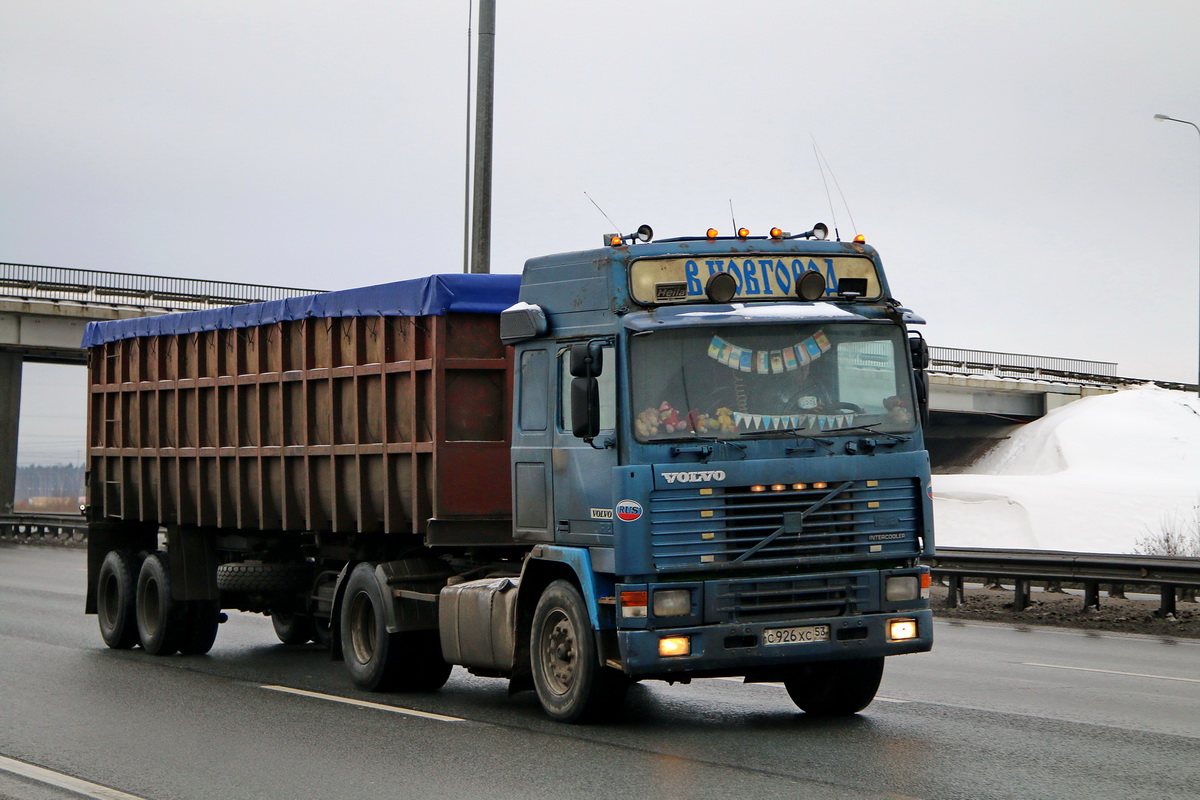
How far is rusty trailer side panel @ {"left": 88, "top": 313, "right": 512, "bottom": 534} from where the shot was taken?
1115cm

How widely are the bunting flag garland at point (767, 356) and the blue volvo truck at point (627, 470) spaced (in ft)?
0.04

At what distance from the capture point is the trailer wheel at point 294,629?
15.9 m

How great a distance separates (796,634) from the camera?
9.02 metres

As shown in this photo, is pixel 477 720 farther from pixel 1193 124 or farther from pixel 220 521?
pixel 1193 124

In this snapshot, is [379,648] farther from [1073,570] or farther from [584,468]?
[1073,570]

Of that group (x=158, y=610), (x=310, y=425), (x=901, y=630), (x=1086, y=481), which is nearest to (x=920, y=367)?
(x=901, y=630)

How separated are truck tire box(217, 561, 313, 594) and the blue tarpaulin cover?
7.53 feet

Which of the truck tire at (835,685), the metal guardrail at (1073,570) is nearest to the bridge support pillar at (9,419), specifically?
the metal guardrail at (1073,570)

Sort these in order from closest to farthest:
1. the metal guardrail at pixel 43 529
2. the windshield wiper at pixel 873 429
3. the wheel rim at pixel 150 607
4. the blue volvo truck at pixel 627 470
Answer: the blue volvo truck at pixel 627 470
the windshield wiper at pixel 873 429
the wheel rim at pixel 150 607
the metal guardrail at pixel 43 529

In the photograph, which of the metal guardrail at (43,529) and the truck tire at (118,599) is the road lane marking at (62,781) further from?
the metal guardrail at (43,529)

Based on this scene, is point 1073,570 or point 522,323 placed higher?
point 522,323

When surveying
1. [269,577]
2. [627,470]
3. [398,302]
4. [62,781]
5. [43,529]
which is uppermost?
[398,302]

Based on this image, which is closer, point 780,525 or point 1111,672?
point 780,525

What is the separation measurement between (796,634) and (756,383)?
1.53 m
